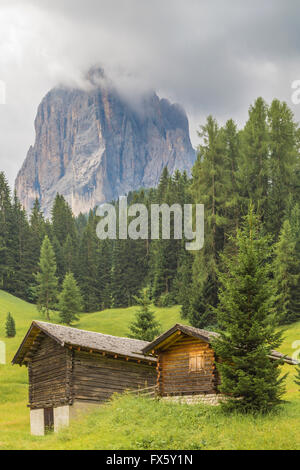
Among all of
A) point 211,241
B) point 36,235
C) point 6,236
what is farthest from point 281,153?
point 6,236

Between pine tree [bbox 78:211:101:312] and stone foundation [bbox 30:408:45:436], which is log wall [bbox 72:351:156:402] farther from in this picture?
pine tree [bbox 78:211:101:312]

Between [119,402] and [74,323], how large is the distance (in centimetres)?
4498

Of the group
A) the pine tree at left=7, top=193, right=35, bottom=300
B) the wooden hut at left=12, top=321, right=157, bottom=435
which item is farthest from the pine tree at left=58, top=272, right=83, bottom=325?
the wooden hut at left=12, top=321, right=157, bottom=435

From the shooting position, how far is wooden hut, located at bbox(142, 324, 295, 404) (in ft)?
85.1

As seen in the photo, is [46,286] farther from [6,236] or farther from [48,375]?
[48,375]

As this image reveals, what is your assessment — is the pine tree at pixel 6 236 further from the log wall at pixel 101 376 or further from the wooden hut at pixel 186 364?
the wooden hut at pixel 186 364

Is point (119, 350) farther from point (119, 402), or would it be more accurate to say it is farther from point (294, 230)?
point (294, 230)

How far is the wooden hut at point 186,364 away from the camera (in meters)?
25.9

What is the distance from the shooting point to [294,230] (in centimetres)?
5931

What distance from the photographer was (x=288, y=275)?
5556 cm

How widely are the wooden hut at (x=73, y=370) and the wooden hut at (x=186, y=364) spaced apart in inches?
97.7

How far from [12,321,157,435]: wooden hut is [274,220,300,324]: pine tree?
26.4 metres

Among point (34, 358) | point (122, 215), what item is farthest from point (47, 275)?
point (34, 358)

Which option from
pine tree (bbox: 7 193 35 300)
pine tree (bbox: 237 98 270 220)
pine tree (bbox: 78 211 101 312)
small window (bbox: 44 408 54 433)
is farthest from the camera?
pine tree (bbox: 7 193 35 300)
